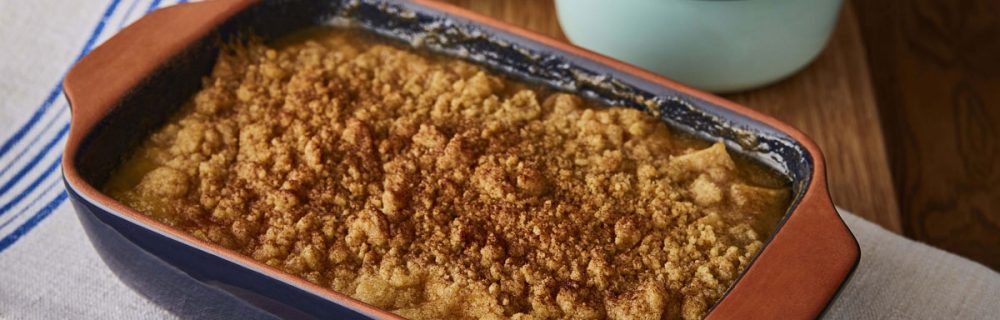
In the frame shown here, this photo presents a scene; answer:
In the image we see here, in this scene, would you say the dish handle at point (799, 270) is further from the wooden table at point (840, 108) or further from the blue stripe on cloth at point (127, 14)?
the blue stripe on cloth at point (127, 14)

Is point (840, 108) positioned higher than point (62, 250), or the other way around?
point (840, 108)

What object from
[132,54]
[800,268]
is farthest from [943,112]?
[132,54]

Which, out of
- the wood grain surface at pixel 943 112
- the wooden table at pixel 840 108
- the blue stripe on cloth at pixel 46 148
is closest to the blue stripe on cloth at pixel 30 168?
the blue stripe on cloth at pixel 46 148

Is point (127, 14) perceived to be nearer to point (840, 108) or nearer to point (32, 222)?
point (32, 222)

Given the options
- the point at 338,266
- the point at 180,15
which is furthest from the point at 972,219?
the point at 180,15

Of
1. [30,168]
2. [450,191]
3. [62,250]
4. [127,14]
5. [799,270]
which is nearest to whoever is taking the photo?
[799,270]

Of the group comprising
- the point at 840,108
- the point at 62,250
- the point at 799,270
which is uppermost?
the point at 799,270

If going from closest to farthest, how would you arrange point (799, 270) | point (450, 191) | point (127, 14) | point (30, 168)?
point (799, 270), point (450, 191), point (30, 168), point (127, 14)
